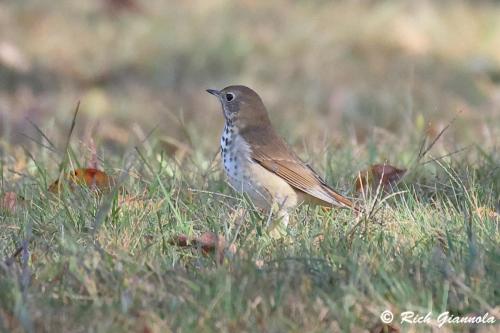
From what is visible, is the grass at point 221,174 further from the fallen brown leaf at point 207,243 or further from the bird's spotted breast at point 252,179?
the bird's spotted breast at point 252,179

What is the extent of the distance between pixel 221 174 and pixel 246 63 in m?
4.08

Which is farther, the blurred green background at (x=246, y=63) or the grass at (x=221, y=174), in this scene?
the blurred green background at (x=246, y=63)

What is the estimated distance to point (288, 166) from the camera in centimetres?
569

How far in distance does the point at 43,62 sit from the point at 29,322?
696cm

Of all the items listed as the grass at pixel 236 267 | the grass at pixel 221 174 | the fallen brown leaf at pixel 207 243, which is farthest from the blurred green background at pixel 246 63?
Answer: the fallen brown leaf at pixel 207 243

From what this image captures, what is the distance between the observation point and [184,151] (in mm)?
6547

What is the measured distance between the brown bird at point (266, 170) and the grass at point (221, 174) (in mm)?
137

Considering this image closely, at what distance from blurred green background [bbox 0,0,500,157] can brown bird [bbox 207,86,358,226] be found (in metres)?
2.06

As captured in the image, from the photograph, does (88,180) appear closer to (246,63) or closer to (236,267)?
(236,267)

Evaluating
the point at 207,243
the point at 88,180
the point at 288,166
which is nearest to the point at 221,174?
the point at 288,166

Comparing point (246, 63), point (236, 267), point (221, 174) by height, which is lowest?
point (236, 267)

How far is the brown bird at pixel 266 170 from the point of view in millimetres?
5488

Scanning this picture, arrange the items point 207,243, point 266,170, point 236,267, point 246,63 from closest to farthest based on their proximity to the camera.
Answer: point 236,267, point 207,243, point 266,170, point 246,63

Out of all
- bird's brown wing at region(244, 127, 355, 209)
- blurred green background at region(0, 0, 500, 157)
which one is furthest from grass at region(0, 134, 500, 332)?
blurred green background at region(0, 0, 500, 157)
